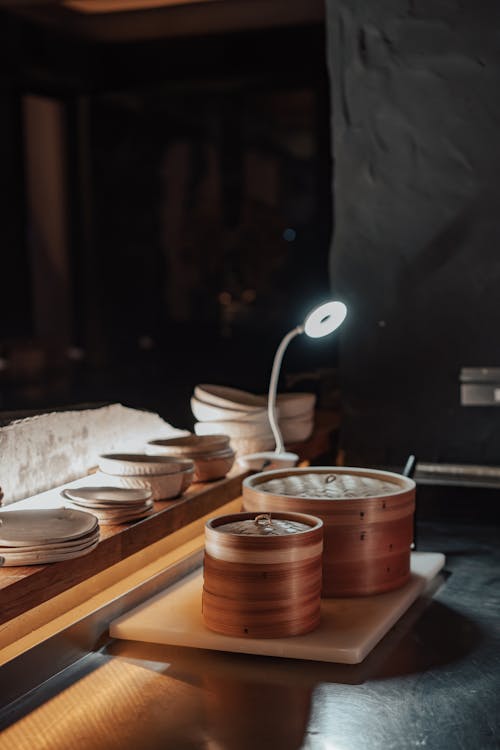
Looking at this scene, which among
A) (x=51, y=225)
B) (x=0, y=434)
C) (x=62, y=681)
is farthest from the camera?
(x=51, y=225)

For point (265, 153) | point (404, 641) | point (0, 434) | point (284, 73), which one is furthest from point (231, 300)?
point (404, 641)

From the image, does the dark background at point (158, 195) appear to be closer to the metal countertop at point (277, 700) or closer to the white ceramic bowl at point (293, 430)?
the white ceramic bowl at point (293, 430)

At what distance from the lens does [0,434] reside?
2.72 metres

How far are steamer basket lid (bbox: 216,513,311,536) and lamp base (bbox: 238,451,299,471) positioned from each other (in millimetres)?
990

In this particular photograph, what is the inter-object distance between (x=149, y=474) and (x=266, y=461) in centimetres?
77

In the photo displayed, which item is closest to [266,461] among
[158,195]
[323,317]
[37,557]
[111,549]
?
[323,317]

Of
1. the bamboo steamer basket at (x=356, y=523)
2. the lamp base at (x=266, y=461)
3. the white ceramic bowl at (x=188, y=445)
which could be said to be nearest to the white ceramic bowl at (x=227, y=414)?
the lamp base at (x=266, y=461)

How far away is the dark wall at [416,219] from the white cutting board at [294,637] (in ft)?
3.86

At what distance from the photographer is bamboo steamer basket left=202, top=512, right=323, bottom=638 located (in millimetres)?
2164

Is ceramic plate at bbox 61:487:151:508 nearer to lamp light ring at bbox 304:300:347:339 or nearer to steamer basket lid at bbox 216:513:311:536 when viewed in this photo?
steamer basket lid at bbox 216:513:311:536

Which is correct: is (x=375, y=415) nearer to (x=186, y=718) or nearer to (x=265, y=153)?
(x=186, y=718)

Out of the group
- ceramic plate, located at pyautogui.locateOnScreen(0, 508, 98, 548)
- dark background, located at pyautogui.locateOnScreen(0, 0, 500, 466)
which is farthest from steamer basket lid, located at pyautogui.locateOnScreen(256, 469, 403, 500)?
dark background, located at pyautogui.locateOnScreen(0, 0, 500, 466)

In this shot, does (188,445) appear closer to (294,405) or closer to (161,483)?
(161,483)

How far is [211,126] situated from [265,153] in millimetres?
791
